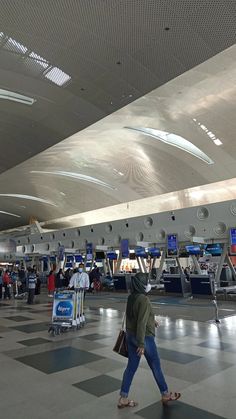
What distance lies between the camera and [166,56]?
7.46 meters

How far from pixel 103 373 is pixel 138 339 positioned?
1911 millimetres

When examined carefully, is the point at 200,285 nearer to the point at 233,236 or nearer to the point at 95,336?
the point at 233,236

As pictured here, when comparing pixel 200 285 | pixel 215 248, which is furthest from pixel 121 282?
pixel 215 248

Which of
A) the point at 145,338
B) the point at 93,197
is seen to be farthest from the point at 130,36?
the point at 93,197

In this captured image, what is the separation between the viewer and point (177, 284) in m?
A: 18.8

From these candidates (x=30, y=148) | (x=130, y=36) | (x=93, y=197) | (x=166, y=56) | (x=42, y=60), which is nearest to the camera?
(x=130, y=36)

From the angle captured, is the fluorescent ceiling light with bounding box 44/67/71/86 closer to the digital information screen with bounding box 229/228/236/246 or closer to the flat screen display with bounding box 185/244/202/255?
the digital information screen with bounding box 229/228/236/246

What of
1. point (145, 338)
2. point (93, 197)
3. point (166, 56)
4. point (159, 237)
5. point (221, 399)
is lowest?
point (221, 399)

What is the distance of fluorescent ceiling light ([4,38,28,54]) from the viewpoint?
7.47 m

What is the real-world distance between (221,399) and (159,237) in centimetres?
1661

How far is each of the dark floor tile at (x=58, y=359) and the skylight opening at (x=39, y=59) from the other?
6514mm

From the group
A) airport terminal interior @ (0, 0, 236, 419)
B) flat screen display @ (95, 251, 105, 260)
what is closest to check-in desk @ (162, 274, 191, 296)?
airport terminal interior @ (0, 0, 236, 419)

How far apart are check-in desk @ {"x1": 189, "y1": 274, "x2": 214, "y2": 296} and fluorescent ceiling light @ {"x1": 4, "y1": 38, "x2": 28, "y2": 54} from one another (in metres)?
13.3

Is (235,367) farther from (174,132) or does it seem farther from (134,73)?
(174,132)
